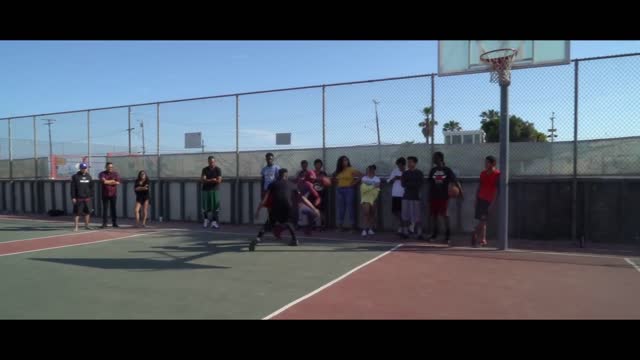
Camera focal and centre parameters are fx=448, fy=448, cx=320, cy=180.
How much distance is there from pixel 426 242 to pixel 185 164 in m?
8.66

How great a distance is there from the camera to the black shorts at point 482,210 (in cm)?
951

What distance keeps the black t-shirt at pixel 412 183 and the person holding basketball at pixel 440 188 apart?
0.33 metres

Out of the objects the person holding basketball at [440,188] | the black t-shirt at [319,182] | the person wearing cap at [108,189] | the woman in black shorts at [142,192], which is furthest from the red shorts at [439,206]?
the person wearing cap at [108,189]

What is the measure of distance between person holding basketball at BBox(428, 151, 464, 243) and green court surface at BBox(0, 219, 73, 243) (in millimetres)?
9877

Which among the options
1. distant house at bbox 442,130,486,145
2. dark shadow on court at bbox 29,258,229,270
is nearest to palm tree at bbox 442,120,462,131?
distant house at bbox 442,130,486,145

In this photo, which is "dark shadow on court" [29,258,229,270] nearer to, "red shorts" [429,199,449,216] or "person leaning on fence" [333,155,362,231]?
"person leaning on fence" [333,155,362,231]

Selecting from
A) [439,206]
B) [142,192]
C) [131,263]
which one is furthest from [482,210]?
[142,192]

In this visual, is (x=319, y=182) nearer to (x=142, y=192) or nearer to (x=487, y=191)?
(x=487, y=191)

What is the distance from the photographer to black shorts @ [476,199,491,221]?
31.2ft

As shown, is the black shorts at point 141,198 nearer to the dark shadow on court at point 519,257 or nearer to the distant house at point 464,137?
the dark shadow on court at point 519,257

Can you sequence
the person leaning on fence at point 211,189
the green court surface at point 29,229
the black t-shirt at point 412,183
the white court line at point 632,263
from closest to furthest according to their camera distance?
the white court line at point 632,263 < the black t-shirt at point 412,183 < the green court surface at point 29,229 < the person leaning on fence at point 211,189

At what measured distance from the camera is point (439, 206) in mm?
10195
